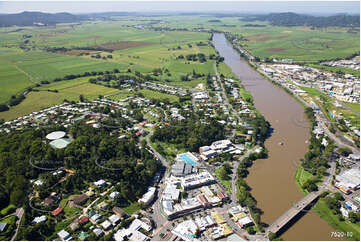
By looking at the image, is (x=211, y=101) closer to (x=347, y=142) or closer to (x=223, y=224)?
(x=347, y=142)

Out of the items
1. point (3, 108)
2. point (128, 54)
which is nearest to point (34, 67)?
point (128, 54)

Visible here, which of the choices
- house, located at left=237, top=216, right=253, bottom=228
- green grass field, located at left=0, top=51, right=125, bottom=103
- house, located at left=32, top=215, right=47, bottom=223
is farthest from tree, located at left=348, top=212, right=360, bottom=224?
green grass field, located at left=0, top=51, right=125, bottom=103

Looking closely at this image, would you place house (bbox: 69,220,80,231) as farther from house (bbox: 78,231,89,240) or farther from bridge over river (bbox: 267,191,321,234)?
bridge over river (bbox: 267,191,321,234)

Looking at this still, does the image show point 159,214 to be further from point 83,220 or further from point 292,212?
point 292,212

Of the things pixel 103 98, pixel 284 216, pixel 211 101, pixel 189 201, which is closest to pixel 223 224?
pixel 189 201

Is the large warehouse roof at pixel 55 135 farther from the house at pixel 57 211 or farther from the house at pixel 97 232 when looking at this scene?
the house at pixel 97 232
